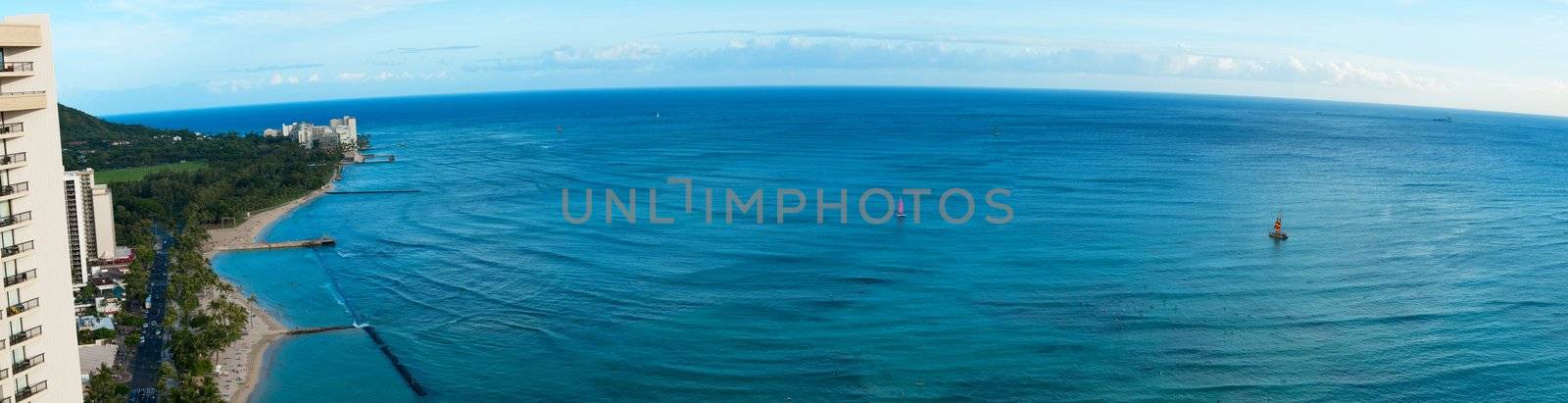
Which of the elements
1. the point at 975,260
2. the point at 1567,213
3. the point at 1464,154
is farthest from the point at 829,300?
the point at 1464,154

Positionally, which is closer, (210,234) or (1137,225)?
(1137,225)

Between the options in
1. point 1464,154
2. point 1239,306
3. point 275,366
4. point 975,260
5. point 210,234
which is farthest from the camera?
point 1464,154

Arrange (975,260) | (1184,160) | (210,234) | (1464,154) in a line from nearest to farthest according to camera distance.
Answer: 1. (975,260)
2. (210,234)
3. (1184,160)
4. (1464,154)

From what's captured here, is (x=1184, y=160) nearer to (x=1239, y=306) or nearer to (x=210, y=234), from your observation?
(x=1239, y=306)

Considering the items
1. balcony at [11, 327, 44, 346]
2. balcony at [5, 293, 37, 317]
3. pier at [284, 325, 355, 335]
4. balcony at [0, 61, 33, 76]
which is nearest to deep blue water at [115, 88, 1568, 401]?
pier at [284, 325, 355, 335]

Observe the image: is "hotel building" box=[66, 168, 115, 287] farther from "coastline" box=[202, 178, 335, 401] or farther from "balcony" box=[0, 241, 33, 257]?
Answer: "balcony" box=[0, 241, 33, 257]

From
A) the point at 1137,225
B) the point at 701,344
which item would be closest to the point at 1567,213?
the point at 1137,225
